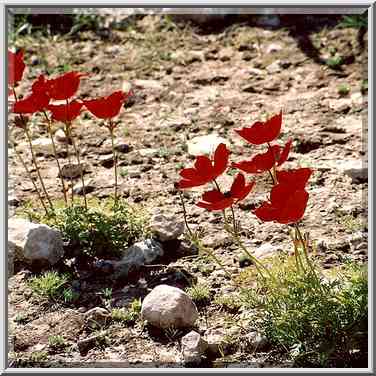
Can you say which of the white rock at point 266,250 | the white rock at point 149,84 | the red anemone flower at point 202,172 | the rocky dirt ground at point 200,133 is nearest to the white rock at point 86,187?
the rocky dirt ground at point 200,133

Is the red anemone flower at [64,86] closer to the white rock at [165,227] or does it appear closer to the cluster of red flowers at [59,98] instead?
the cluster of red flowers at [59,98]

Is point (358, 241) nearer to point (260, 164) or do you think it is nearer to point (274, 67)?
point (260, 164)

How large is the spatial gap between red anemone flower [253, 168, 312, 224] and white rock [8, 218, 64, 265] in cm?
97

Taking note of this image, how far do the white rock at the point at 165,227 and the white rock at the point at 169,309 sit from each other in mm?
431

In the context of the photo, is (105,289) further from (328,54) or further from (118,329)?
(328,54)

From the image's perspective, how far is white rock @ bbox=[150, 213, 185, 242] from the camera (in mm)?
3311

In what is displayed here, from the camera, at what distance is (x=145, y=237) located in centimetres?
333

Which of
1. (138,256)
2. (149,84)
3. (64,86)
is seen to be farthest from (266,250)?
(149,84)

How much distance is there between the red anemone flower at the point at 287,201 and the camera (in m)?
2.43

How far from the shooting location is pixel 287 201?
244 centimetres

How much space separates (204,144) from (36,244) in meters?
1.12

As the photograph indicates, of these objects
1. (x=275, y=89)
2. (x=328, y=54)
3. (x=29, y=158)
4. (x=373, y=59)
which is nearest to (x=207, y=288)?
(x=373, y=59)

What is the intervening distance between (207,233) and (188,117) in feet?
3.33

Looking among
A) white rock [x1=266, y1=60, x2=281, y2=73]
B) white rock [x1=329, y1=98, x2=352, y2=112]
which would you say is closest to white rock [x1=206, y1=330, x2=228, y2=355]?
white rock [x1=329, y1=98, x2=352, y2=112]
